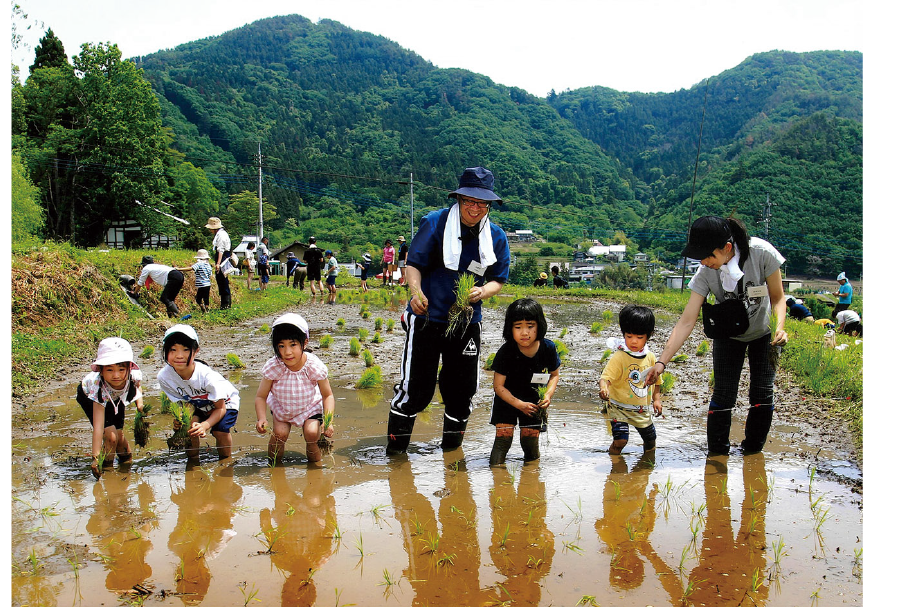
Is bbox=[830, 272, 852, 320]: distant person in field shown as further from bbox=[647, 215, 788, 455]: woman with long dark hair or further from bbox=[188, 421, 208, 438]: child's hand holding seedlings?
bbox=[188, 421, 208, 438]: child's hand holding seedlings

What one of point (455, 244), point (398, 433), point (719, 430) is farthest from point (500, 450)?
point (719, 430)

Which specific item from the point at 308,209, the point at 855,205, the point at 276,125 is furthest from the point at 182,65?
the point at 855,205

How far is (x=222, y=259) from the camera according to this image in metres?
12.8

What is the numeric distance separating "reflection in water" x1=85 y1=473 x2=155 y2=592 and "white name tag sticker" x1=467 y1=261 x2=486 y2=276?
229cm

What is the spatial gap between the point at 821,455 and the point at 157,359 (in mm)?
7051

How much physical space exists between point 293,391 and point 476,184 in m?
1.79

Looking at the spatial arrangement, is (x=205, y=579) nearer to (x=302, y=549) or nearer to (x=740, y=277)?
(x=302, y=549)

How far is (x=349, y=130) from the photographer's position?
108 metres

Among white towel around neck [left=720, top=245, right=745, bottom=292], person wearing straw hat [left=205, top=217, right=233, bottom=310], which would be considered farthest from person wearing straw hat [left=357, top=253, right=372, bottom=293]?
white towel around neck [left=720, top=245, right=745, bottom=292]

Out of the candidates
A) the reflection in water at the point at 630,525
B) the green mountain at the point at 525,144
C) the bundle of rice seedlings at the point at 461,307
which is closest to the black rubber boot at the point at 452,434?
the bundle of rice seedlings at the point at 461,307

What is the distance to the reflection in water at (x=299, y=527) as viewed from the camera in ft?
8.48

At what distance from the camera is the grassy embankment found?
6344 mm

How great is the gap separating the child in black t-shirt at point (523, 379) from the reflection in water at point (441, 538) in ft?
1.48

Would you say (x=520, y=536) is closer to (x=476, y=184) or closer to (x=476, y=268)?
(x=476, y=268)
